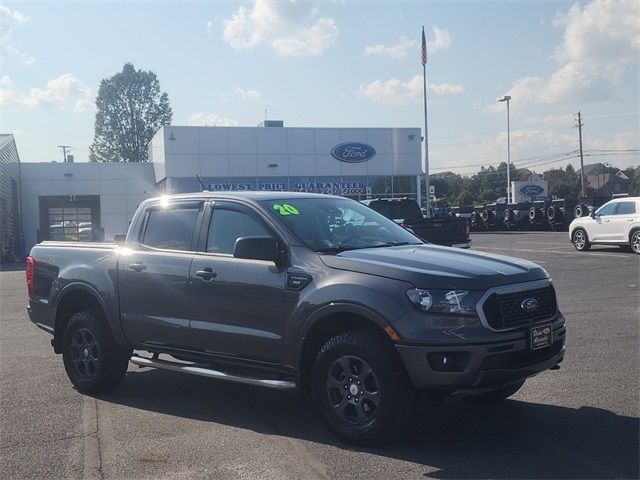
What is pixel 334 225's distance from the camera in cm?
666

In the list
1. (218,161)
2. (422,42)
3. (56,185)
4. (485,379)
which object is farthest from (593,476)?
(56,185)

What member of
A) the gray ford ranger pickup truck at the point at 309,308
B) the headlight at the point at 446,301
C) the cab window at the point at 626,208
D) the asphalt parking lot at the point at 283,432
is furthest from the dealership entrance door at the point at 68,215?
the headlight at the point at 446,301

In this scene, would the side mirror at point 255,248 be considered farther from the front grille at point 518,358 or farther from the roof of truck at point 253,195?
the front grille at point 518,358

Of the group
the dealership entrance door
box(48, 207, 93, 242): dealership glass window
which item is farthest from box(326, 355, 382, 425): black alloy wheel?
box(48, 207, 93, 242): dealership glass window

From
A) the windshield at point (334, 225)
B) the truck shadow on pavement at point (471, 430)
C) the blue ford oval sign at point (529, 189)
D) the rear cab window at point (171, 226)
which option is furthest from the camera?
the blue ford oval sign at point (529, 189)

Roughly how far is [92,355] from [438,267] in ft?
12.6

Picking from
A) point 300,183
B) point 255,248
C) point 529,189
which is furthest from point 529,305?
point 529,189

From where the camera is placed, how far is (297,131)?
42438 millimetres

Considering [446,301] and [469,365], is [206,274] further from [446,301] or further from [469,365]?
[469,365]

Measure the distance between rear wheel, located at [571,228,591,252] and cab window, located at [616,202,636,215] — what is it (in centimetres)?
146

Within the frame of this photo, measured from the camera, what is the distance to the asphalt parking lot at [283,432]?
520 centimetres

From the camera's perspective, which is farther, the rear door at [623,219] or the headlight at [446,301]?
the rear door at [623,219]

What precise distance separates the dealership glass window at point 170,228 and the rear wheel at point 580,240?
1911cm

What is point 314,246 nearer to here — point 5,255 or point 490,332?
point 490,332
